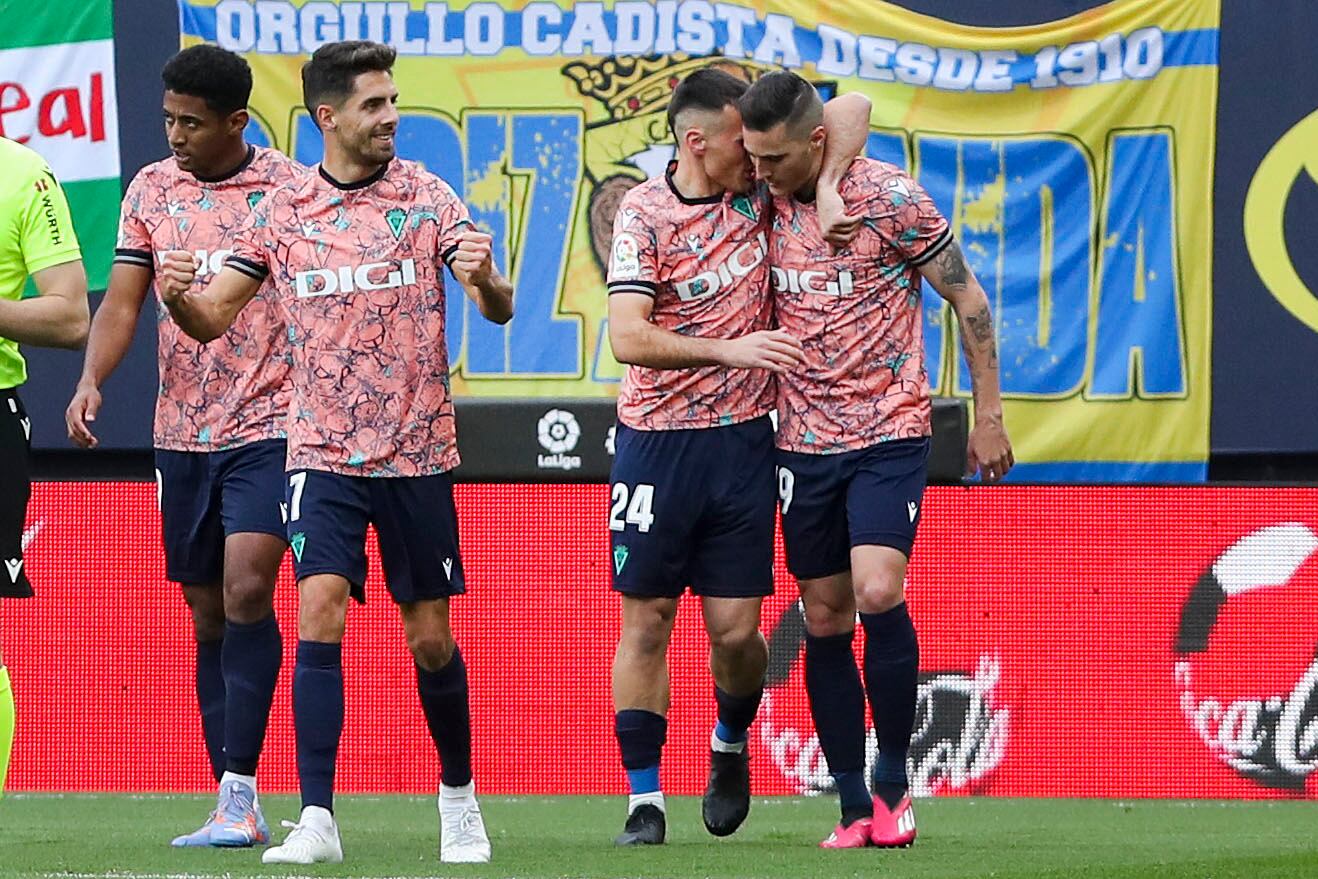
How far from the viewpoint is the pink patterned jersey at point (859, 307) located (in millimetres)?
5738

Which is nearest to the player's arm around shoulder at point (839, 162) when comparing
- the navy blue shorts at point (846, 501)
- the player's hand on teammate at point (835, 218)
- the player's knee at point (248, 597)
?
the player's hand on teammate at point (835, 218)

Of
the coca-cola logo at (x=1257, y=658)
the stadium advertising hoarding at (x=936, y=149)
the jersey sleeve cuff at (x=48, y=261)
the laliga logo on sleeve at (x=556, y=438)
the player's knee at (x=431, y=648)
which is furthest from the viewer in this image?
the stadium advertising hoarding at (x=936, y=149)

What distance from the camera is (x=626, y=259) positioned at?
18.7ft

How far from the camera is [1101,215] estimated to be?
9.97 meters

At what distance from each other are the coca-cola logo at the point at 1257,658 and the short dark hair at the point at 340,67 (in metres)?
3.68

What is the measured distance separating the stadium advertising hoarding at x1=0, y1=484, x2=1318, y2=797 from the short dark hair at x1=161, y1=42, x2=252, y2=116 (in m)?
2.37

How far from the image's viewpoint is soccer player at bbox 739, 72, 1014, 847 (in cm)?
570

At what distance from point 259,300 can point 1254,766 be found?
12.2ft

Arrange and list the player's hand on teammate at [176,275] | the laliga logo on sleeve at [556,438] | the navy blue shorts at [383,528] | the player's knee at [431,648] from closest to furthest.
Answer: the player's hand on teammate at [176,275], the navy blue shorts at [383,528], the player's knee at [431,648], the laliga logo on sleeve at [556,438]

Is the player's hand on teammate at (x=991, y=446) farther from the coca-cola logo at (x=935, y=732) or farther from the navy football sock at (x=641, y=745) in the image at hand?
the coca-cola logo at (x=935, y=732)

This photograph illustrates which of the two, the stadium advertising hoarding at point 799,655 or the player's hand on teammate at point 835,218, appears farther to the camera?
the stadium advertising hoarding at point 799,655

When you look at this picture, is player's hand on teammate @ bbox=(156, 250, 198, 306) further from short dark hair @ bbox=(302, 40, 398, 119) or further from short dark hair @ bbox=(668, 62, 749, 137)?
short dark hair @ bbox=(668, 62, 749, 137)

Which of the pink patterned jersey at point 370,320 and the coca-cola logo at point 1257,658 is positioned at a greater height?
the pink patterned jersey at point 370,320

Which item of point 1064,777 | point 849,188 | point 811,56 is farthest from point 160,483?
point 811,56
